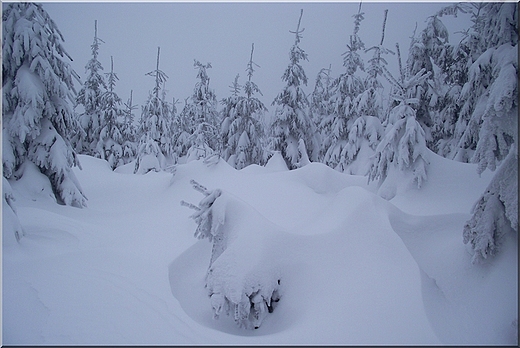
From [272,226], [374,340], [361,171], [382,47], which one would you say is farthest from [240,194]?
[382,47]

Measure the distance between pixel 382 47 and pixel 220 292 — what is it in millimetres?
15585

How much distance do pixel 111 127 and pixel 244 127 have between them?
12612 millimetres

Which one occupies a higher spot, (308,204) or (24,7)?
(24,7)

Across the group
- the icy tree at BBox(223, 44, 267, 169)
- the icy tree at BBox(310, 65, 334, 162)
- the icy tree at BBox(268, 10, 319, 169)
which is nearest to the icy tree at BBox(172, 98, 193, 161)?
the icy tree at BBox(223, 44, 267, 169)

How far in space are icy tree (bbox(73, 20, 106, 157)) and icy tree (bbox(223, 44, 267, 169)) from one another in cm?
1202

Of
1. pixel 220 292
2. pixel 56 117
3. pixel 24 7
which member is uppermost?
pixel 24 7

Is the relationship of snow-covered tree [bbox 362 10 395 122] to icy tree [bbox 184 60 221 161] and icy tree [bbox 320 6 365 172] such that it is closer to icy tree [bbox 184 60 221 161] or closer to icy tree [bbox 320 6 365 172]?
icy tree [bbox 320 6 365 172]

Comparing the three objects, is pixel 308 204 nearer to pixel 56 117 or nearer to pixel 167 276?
pixel 167 276

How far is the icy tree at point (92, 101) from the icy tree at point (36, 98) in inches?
541

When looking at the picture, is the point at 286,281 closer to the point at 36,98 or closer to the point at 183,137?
the point at 36,98

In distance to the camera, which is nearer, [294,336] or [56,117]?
[294,336]

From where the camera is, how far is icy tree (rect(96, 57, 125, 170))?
874 inches

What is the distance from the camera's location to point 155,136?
71.9 ft

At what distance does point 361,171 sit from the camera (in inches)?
606
